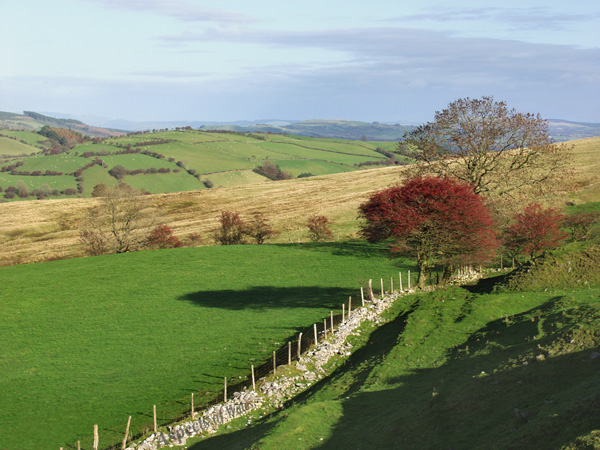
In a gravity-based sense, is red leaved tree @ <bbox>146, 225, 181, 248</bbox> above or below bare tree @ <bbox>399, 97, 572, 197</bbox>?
below

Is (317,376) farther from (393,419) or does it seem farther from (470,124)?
(470,124)

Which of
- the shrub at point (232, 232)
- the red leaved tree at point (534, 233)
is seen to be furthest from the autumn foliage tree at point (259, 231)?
the red leaved tree at point (534, 233)

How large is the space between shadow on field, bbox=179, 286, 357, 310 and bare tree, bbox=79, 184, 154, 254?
24541 millimetres

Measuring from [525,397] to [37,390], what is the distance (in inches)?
988

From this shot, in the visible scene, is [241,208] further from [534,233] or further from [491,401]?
[491,401]

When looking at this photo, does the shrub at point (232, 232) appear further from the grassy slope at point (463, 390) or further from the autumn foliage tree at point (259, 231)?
the grassy slope at point (463, 390)

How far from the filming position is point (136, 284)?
47.8 m

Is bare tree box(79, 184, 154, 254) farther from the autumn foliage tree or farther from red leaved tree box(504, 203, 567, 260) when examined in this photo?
red leaved tree box(504, 203, 567, 260)

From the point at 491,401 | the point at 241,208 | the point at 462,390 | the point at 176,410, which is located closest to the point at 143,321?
the point at 176,410

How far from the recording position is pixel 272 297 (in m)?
42.4

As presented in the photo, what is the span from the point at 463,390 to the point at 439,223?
19760 mm

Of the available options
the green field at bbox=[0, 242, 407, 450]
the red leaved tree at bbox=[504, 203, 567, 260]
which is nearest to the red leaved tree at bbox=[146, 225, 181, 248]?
the green field at bbox=[0, 242, 407, 450]

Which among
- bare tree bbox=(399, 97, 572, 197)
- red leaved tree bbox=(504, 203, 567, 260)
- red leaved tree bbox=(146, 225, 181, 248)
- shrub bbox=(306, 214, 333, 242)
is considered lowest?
red leaved tree bbox=(146, 225, 181, 248)

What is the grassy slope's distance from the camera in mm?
12953
